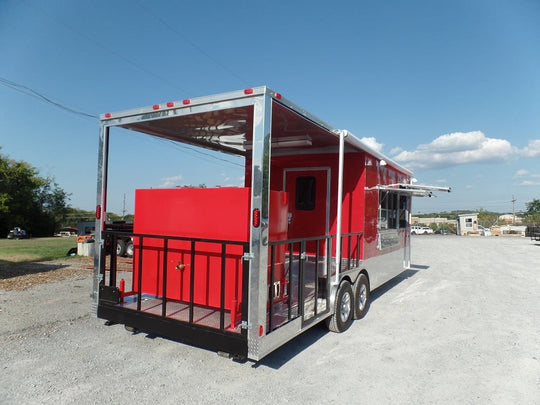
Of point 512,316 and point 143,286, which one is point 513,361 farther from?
point 143,286

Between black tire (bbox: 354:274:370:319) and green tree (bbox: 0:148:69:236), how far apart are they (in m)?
38.8

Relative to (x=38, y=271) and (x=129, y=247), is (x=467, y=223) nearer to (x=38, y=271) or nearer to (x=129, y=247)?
(x=129, y=247)

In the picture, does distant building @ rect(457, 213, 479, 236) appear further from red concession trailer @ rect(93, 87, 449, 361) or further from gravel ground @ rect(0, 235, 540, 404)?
red concession trailer @ rect(93, 87, 449, 361)

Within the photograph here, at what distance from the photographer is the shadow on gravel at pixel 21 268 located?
27.7 feet

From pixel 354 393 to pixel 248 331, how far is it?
1.11 meters

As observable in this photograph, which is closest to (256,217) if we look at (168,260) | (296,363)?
(168,260)

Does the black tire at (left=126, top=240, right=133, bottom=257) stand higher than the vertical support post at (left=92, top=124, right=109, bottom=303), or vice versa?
the vertical support post at (left=92, top=124, right=109, bottom=303)

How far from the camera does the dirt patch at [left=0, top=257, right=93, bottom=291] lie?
24.5ft

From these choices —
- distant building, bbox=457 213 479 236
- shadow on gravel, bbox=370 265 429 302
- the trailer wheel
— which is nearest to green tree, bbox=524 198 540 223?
distant building, bbox=457 213 479 236

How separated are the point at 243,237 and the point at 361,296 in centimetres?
280

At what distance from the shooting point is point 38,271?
8.94 metres

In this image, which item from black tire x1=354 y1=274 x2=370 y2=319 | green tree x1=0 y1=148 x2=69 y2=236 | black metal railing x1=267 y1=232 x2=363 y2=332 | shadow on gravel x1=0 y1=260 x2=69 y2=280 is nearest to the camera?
black metal railing x1=267 y1=232 x2=363 y2=332

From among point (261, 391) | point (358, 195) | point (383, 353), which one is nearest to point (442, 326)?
point (383, 353)

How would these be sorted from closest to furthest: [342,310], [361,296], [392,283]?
[342,310] < [361,296] < [392,283]
